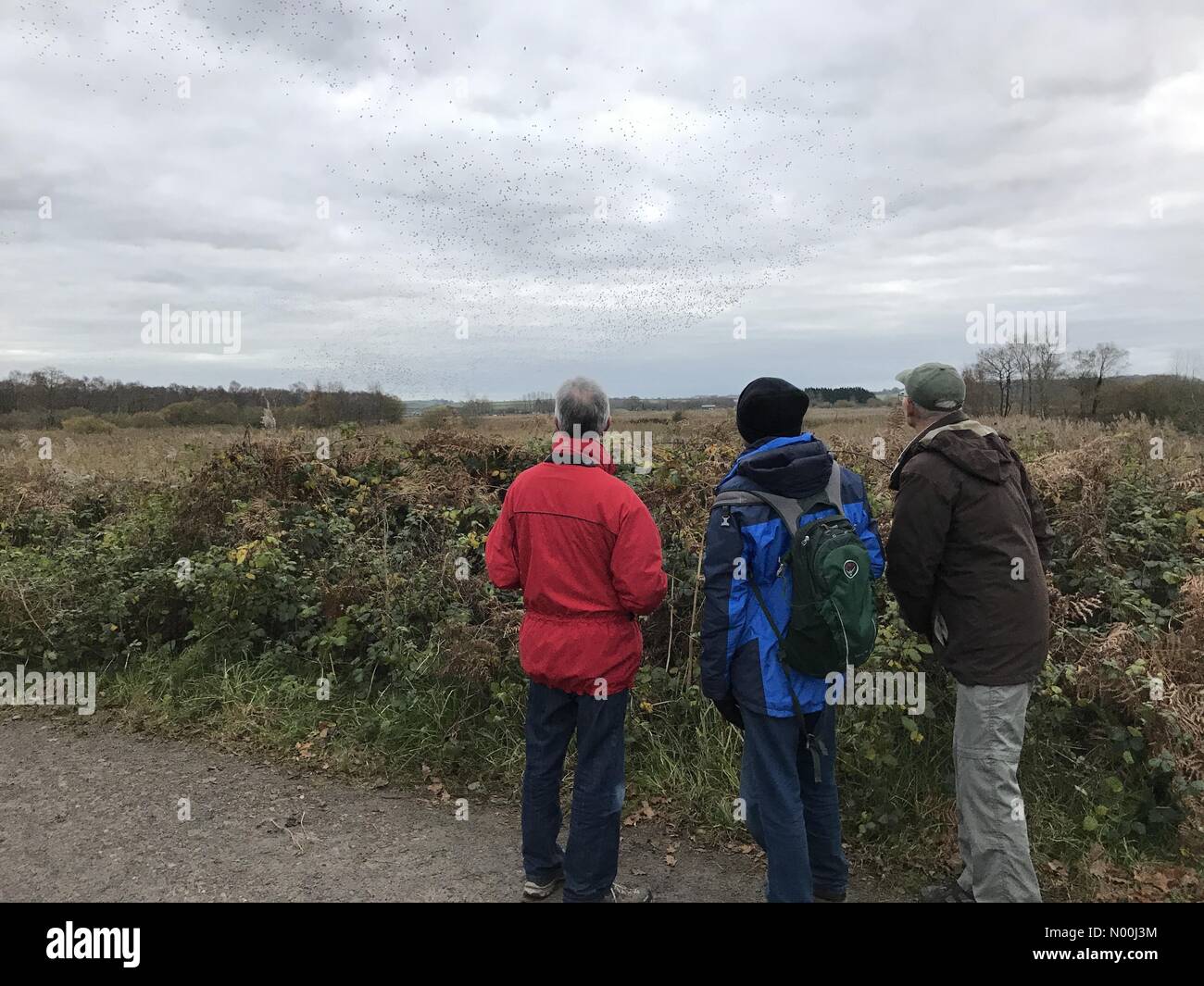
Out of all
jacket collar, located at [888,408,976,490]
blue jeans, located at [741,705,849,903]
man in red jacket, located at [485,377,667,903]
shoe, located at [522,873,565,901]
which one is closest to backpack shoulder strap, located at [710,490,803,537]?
man in red jacket, located at [485,377,667,903]

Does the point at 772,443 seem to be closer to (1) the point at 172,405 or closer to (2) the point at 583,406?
(2) the point at 583,406

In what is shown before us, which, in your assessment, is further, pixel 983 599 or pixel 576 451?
pixel 576 451

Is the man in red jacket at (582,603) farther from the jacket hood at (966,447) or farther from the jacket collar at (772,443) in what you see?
the jacket hood at (966,447)

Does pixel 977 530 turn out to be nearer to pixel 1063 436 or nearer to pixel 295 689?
pixel 295 689

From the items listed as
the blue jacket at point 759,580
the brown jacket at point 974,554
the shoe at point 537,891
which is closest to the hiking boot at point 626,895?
the shoe at point 537,891

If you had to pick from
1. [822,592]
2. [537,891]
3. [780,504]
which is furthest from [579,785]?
[780,504]

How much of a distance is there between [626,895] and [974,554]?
221 cm

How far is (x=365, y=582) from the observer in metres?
6.23

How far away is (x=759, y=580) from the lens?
125 inches

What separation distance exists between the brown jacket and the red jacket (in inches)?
42.1

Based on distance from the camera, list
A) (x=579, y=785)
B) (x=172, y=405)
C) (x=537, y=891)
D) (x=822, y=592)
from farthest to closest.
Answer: (x=172, y=405) < (x=537, y=891) < (x=579, y=785) < (x=822, y=592)

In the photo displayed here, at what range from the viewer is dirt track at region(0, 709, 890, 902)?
383cm
